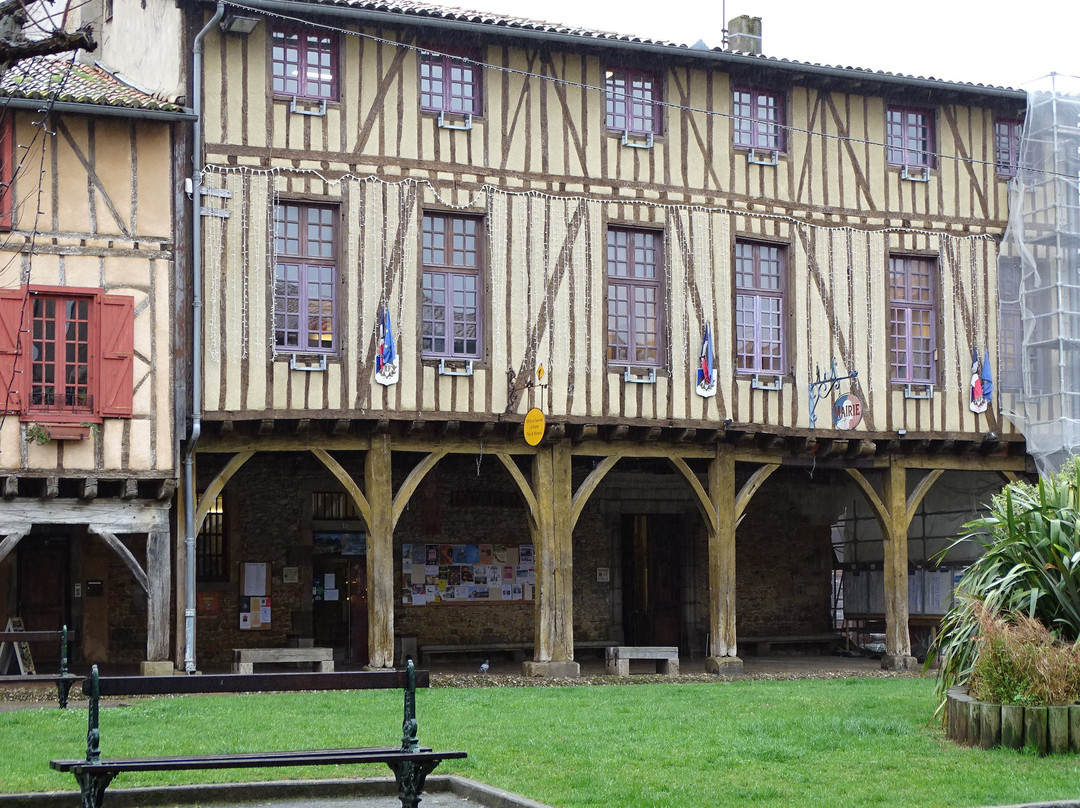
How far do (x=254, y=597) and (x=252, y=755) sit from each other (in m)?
13.5

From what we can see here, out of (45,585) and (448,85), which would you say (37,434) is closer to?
(45,585)

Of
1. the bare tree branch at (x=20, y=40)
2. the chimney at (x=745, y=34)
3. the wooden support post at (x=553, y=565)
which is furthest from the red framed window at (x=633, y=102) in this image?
the bare tree branch at (x=20, y=40)

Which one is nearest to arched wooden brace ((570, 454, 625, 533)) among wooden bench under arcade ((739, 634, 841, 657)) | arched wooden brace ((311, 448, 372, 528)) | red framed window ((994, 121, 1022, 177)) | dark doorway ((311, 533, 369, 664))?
arched wooden brace ((311, 448, 372, 528))

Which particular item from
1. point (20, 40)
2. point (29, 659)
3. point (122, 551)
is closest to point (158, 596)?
point (122, 551)

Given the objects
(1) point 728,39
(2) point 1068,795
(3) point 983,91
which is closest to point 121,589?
(1) point 728,39

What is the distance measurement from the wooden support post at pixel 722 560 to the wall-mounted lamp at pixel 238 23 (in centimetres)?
759

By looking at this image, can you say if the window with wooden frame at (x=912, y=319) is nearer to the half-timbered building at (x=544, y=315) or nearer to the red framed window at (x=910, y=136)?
the half-timbered building at (x=544, y=315)

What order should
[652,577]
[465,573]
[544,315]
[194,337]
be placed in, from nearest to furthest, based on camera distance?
[194,337] → [544,315] → [465,573] → [652,577]

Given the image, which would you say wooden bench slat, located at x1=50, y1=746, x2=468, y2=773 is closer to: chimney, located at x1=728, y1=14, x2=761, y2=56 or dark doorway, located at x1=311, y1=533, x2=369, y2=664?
dark doorway, located at x1=311, y1=533, x2=369, y2=664

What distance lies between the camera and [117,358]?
16.1 meters

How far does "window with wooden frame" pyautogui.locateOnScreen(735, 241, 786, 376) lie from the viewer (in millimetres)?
19594

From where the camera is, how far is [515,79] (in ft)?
60.1

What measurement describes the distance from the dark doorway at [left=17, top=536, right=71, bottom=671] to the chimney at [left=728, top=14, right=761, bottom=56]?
11.4 metres

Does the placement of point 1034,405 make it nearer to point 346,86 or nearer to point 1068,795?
point 346,86
